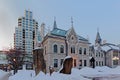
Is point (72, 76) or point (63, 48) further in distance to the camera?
point (63, 48)

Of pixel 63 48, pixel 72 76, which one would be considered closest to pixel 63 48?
pixel 63 48

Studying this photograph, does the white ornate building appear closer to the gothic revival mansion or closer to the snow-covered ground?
the gothic revival mansion

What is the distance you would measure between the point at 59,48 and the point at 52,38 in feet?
8.87

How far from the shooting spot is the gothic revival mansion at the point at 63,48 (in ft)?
118

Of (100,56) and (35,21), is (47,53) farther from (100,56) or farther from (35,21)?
(35,21)

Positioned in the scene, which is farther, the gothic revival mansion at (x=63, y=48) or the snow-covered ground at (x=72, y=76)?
the gothic revival mansion at (x=63, y=48)

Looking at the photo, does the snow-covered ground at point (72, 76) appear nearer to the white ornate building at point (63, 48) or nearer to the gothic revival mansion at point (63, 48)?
the gothic revival mansion at point (63, 48)

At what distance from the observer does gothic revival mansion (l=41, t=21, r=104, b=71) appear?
35969 mm

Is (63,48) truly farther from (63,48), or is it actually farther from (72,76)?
(72,76)

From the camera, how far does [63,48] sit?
125 feet

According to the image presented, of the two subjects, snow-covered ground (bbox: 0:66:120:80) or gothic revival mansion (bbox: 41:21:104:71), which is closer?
snow-covered ground (bbox: 0:66:120:80)

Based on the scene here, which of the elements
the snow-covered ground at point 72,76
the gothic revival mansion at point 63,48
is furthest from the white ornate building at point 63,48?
the snow-covered ground at point 72,76

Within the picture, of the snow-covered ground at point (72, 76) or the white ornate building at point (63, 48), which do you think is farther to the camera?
the white ornate building at point (63, 48)

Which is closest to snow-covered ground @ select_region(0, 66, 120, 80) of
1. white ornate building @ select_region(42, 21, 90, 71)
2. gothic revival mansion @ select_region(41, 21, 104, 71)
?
gothic revival mansion @ select_region(41, 21, 104, 71)
